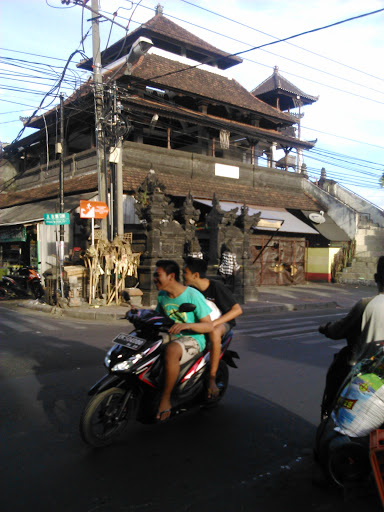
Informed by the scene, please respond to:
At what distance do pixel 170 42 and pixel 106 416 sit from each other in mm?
22255

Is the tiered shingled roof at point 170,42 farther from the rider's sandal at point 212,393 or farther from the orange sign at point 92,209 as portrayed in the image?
the rider's sandal at point 212,393

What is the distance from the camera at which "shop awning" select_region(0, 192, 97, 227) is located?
16.8 metres

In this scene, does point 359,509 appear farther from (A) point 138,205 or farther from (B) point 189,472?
(A) point 138,205

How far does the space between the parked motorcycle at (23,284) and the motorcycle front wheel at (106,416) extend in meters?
11.3

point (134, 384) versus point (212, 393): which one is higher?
point (134, 384)

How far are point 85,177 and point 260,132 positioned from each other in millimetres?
9459

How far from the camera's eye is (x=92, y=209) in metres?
12.7

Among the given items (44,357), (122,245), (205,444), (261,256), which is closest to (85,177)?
(122,245)

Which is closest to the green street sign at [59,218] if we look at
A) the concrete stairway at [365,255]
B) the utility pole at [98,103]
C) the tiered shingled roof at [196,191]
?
the utility pole at [98,103]

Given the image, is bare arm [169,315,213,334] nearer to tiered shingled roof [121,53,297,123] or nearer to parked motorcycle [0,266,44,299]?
parked motorcycle [0,266,44,299]

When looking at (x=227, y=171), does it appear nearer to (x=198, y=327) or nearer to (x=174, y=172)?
(x=174, y=172)

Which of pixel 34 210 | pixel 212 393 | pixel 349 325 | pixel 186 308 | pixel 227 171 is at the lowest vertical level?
pixel 212 393

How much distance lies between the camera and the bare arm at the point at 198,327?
3.73 meters

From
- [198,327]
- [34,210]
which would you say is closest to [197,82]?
[34,210]
